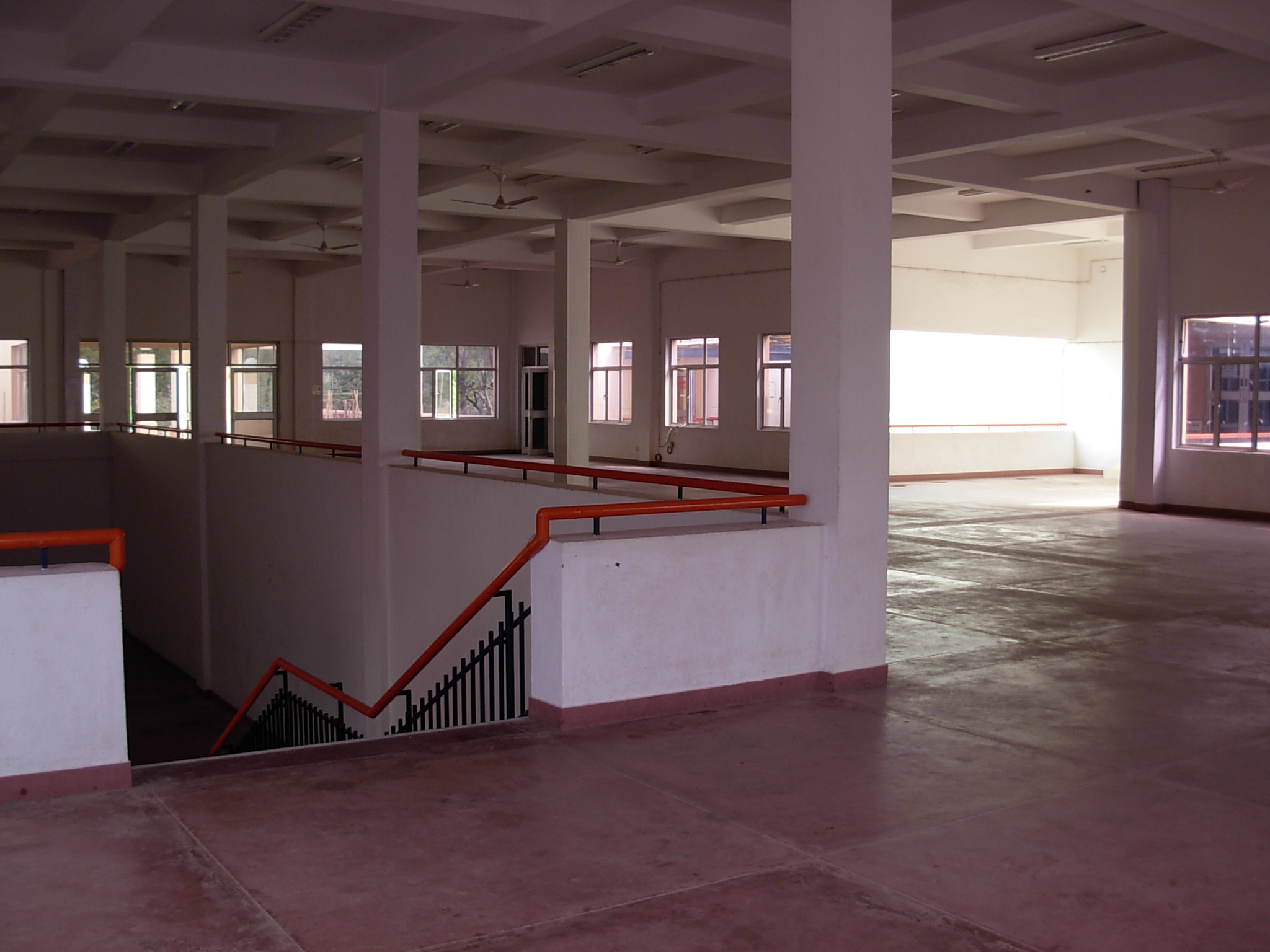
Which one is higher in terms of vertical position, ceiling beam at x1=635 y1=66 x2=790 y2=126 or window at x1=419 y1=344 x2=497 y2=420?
ceiling beam at x1=635 y1=66 x2=790 y2=126

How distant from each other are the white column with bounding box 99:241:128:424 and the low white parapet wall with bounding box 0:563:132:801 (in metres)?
15.1

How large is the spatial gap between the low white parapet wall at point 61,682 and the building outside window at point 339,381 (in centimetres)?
2264

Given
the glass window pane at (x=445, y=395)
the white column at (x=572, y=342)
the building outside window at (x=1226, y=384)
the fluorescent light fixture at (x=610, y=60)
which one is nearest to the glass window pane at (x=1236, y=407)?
the building outside window at (x=1226, y=384)

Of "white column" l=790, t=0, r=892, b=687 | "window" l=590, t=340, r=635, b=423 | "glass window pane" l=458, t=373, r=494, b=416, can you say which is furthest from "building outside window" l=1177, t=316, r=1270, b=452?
"glass window pane" l=458, t=373, r=494, b=416

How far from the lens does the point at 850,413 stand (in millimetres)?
5828

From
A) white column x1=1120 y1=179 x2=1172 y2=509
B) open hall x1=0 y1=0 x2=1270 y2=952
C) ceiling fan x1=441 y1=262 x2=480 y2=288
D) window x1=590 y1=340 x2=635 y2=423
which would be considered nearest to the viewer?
open hall x1=0 y1=0 x2=1270 y2=952

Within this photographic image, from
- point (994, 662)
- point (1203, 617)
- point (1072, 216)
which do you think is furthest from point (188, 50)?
point (1072, 216)

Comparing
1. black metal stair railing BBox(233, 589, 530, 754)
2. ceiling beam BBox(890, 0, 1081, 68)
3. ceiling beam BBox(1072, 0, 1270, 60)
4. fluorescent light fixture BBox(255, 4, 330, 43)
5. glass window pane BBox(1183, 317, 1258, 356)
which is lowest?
black metal stair railing BBox(233, 589, 530, 754)

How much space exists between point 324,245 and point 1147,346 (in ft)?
37.1

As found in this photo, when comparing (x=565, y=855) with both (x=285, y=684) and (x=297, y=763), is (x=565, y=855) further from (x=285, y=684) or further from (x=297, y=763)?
(x=285, y=684)

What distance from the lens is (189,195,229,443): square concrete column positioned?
563 inches

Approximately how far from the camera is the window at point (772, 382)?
2200cm

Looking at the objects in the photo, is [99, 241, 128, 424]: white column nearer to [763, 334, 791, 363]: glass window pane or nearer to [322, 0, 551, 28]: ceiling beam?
[763, 334, 791, 363]: glass window pane

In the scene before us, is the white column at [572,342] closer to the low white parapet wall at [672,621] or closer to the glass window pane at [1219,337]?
the glass window pane at [1219,337]
